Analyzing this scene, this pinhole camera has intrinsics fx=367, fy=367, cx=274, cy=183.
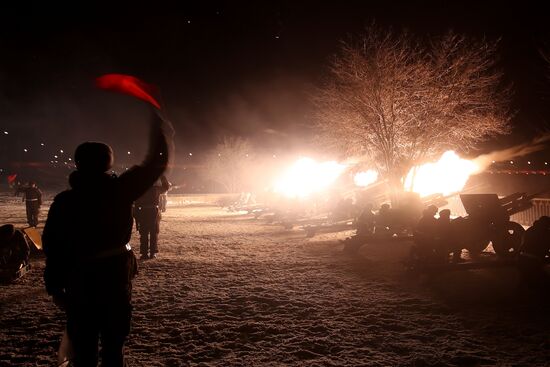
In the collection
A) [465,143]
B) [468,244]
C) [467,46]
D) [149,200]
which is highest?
[467,46]

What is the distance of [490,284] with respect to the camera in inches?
267

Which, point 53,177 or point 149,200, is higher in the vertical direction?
point 53,177

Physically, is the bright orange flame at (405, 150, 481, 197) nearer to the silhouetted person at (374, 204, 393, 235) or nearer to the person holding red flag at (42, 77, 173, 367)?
the silhouetted person at (374, 204, 393, 235)

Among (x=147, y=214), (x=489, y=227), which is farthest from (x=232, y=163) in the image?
(x=489, y=227)

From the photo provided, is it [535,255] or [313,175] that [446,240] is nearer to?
[535,255]

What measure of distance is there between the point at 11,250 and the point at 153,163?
23.3 feet

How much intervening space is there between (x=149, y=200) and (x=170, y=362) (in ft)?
19.6

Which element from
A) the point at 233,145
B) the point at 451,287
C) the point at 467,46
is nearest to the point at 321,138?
the point at 467,46

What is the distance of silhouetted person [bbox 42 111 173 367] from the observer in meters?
2.67

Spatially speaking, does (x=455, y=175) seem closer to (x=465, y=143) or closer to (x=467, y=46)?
(x=465, y=143)

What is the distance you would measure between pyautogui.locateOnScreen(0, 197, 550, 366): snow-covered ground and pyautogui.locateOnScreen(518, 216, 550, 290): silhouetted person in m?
0.41

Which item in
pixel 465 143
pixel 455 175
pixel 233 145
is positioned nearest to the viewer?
pixel 465 143

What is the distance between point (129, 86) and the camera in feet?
9.43

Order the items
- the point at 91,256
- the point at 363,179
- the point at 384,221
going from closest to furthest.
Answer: the point at 91,256 < the point at 384,221 < the point at 363,179
